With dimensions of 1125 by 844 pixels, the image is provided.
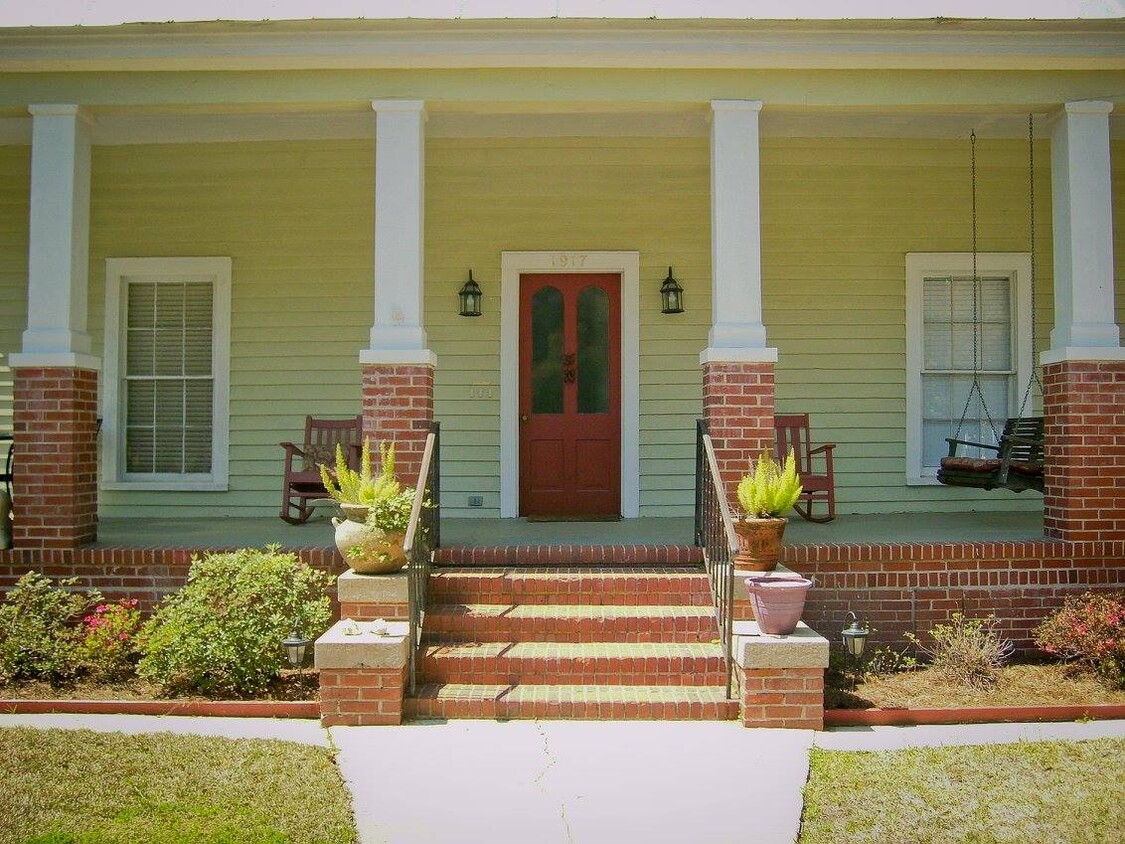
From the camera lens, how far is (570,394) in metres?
8.18

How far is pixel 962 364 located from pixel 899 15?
3307mm

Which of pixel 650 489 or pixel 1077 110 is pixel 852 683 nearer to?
pixel 650 489

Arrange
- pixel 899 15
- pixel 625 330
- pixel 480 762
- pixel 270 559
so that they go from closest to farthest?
pixel 480 762
pixel 270 559
pixel 899 15
pixel 625 330

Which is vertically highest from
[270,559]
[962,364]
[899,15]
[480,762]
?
[899,15]

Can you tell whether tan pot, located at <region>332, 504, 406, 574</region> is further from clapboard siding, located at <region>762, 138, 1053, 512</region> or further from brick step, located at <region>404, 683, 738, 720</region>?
clapboard siding, located at <region>762, 138, 1053, 512</region>

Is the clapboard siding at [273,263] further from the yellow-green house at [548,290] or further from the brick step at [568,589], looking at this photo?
the brick step at [568,589]

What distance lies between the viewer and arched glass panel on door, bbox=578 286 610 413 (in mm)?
8188

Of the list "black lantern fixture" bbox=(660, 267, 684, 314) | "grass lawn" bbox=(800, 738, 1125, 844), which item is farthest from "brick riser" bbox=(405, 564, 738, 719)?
"black lantern fixture" bbox=(660, 267, 684, 314)

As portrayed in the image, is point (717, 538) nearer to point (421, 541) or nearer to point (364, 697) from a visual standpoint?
point (421, 541)

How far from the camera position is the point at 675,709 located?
4.95 metres

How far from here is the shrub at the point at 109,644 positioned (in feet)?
17.8

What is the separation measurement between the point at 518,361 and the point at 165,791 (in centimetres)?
487

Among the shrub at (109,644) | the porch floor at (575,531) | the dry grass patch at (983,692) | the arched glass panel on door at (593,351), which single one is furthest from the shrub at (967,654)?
the shrub at (109,644)

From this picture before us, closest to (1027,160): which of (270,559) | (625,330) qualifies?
(625,330)
